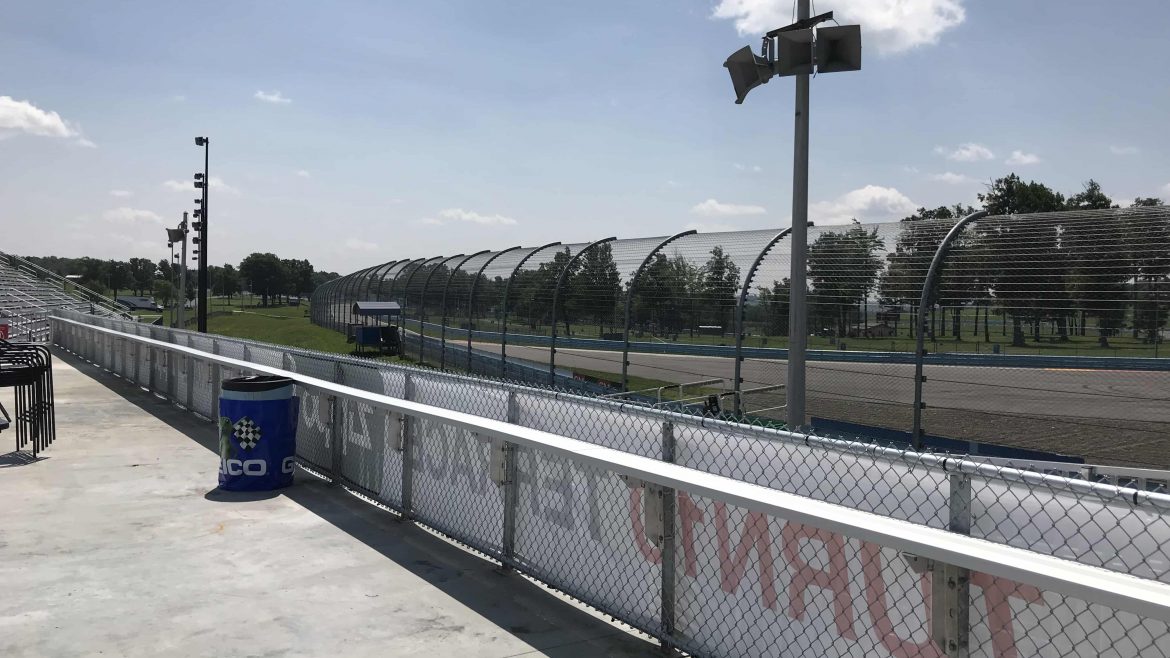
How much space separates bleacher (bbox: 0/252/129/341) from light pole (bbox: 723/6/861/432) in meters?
26.9

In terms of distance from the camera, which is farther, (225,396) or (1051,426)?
(1051,426)

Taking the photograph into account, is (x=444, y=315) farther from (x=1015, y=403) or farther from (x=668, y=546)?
(x=668, y=546)

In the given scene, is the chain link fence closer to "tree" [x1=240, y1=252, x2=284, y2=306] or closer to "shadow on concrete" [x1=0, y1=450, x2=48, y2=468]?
"shadow on concrete" [x1=0, y1=450, x2=48, y2=468]

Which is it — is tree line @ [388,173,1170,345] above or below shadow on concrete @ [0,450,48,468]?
above

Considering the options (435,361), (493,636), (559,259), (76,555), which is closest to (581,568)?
(493,636)

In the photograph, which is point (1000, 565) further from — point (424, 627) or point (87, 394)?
point (87, 394)

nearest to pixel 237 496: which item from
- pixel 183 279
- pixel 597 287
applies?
pixel 597 287

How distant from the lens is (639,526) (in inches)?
183

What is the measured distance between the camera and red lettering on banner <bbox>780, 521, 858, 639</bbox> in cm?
355

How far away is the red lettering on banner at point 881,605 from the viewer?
3.27 meters

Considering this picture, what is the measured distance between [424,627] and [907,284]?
6.74 meters

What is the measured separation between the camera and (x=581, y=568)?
16.7 ft

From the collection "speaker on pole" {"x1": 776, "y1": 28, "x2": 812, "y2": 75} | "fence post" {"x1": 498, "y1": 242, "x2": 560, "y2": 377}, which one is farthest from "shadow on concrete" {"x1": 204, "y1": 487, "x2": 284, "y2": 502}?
"fence post" {"x1": 498, "y1": 242, "x2": 560, "y2": 377}

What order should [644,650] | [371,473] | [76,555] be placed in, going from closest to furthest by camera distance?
[644,650] → [76,555] → [371,473]
